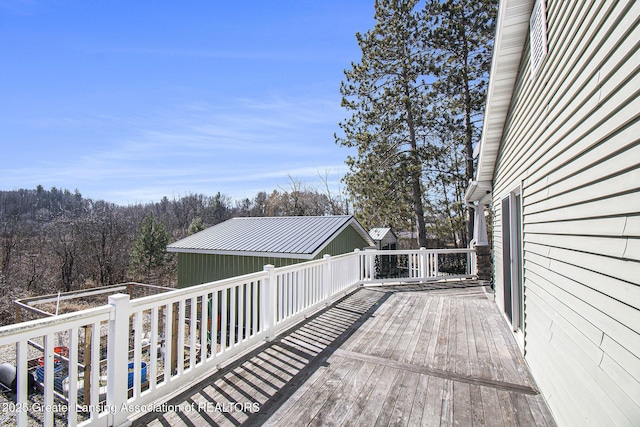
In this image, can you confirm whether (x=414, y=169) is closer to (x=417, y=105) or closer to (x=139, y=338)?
(x=417, y=105)

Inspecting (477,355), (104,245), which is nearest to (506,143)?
(477,355)

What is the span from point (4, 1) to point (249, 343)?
6487 mm

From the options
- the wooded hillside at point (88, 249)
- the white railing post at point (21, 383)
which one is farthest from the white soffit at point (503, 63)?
the wooded hillside at point (88, 249)

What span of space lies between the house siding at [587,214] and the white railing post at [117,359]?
109 inches

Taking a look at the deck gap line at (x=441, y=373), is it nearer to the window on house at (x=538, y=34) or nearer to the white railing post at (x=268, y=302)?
the white railing post at (x=268, y=302)

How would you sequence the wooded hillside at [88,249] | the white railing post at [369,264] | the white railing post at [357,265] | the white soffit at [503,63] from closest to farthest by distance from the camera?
1. the white soffit at [503,63]
2. the white railing post at [357,265]
3. the white railing post at [369,264]
4. the wooded hillside at [88,249]

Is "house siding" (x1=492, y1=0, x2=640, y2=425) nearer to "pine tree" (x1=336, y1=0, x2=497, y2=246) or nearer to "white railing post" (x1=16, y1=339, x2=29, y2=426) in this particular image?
"white railing post" (x1=16, y1=339, x2=29, y2=426)

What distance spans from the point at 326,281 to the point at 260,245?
5723mm

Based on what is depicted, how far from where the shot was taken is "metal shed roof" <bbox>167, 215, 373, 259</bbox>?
33.3 ft

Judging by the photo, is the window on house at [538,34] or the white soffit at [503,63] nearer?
the window on house at [538,34]

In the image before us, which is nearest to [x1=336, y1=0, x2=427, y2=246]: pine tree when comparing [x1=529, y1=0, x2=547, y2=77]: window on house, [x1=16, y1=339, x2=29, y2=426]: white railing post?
[x1=529, y1=0, x2=547, y2=77]: window on house

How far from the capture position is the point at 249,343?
3.55 meters

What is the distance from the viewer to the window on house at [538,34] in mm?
2559

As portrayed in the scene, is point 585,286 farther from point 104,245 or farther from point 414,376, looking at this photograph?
point 104,245
